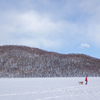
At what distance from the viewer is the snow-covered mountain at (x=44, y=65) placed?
92.7 metres

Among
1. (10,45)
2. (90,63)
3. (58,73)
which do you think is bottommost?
(58,73)

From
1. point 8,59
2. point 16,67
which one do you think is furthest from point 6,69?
point 8,59

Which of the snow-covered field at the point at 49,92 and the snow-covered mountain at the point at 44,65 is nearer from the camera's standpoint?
the snow-covered field at the point at 49,92

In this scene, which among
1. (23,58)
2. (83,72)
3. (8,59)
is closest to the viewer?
(83,72)

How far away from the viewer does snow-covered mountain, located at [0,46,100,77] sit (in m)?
92.7

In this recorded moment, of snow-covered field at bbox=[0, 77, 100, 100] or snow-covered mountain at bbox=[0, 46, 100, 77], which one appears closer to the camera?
snow-covered field at bbox=[0, 77, 100, 100]

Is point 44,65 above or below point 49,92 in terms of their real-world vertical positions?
above

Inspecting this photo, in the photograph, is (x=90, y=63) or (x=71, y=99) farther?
(x=90, y=63)

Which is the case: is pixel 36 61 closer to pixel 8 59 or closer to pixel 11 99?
pixel 8 59

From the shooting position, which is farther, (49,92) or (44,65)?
(44,65)

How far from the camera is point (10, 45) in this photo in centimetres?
15600

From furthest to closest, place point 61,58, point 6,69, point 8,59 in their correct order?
point 61,58 < point 8,59 < point 6,69

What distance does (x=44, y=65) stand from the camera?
10894cm

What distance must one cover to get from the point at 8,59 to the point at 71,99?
103 m
